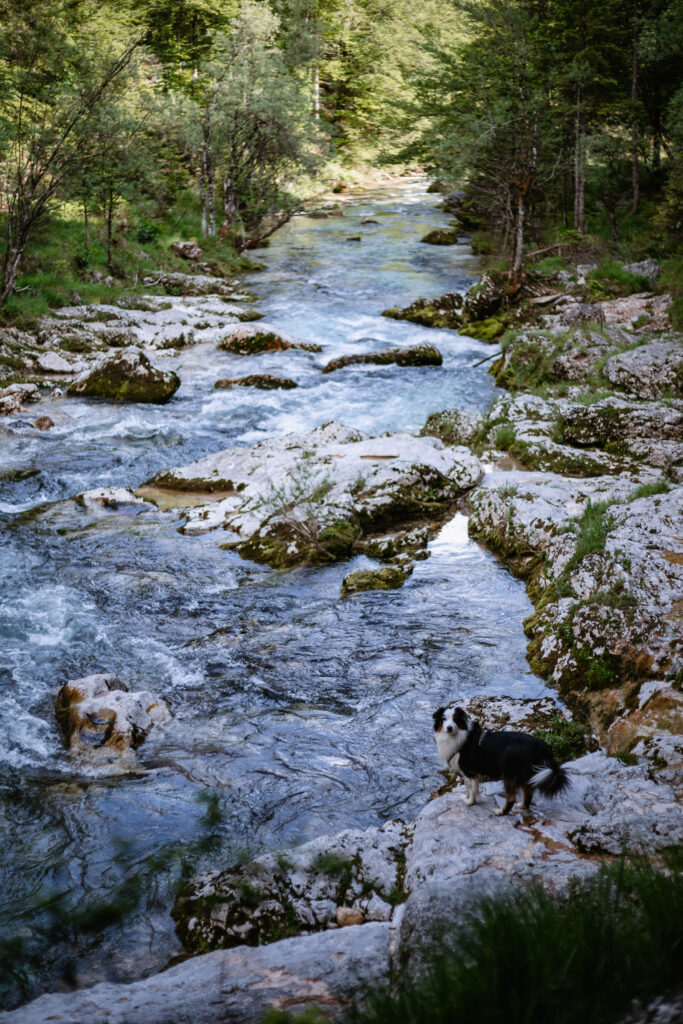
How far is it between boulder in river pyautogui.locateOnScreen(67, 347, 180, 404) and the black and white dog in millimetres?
13220

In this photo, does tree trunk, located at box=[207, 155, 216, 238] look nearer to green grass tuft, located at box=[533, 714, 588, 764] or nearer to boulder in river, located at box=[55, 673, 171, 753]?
boulder in river, located at box=[55, 673, 171, 753]

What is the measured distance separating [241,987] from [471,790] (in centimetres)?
179

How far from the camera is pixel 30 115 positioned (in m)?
18.5

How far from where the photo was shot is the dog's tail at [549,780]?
4.03 metres

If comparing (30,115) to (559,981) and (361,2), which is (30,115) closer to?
(559,981)

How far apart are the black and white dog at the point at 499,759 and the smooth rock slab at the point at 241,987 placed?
1.09m

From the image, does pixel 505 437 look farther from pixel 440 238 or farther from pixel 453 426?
pixel 440 238

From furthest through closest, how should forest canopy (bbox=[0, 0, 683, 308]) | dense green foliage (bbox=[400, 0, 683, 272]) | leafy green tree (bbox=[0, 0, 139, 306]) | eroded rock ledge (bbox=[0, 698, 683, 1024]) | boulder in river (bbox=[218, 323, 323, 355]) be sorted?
1. dense green foliage (bbox=[400, 0, 683, 272])
2. boulder in river (bbox=[218, 323, 323, 355])
3. forest canopy (bbox=[0, 0, 683, 308])
4. leafy green tree (bbox=[0, 0, 139, 306])
5. eroded rock ledge (bbox=[0, 698, 683, 1024])

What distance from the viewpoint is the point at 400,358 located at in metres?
18.4

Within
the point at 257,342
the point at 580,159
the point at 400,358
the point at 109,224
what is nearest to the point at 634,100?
the point at 580,159

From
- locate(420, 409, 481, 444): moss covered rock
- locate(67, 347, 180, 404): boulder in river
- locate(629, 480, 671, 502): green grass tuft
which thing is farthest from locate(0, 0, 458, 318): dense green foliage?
locate(629, 480, 671, 502): green grass tuft

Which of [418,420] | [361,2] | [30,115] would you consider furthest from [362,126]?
[418,420]

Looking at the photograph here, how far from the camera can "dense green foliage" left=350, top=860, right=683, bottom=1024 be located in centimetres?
186

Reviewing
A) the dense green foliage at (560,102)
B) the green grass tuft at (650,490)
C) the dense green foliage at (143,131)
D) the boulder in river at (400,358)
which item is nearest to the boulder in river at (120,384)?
the dense green foliage at (143,131)
